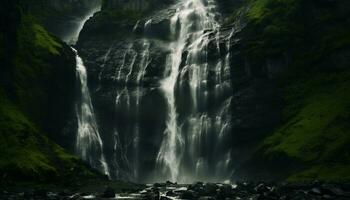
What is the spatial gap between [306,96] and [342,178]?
34.9 meters

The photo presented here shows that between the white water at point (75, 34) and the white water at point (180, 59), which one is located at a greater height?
the white water at point (75, 34)

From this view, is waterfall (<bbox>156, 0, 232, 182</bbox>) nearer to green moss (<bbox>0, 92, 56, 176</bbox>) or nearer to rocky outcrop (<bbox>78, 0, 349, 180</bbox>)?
rocky outcrop (<bbox>78, 0, 349, 180</bbox>)

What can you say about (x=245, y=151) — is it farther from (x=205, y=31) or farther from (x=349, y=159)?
(x=205, y=31)

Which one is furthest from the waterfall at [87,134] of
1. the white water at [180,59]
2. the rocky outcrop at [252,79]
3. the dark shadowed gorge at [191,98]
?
the white water at [180,59]

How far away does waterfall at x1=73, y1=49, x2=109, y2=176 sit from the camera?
388ft

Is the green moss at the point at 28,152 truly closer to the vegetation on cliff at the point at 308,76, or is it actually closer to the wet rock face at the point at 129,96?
the wet rock face at the point at 129,96

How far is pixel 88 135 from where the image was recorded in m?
122

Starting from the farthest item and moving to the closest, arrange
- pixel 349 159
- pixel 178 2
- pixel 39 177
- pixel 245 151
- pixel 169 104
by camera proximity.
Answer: pixel 178 2 → pixel 169 104 → pixel 245 151 → pixel 349 159 → pixel 39 177

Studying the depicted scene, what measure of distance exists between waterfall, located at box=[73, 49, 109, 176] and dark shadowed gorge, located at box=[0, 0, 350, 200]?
0.85 feet

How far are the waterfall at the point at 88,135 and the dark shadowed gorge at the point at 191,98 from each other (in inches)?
10.2

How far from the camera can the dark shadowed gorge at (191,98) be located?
353 ft

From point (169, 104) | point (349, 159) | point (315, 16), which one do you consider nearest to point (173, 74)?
point (169, 104)

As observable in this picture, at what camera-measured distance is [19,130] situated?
101000mm

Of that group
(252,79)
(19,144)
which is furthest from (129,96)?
(19,144)
